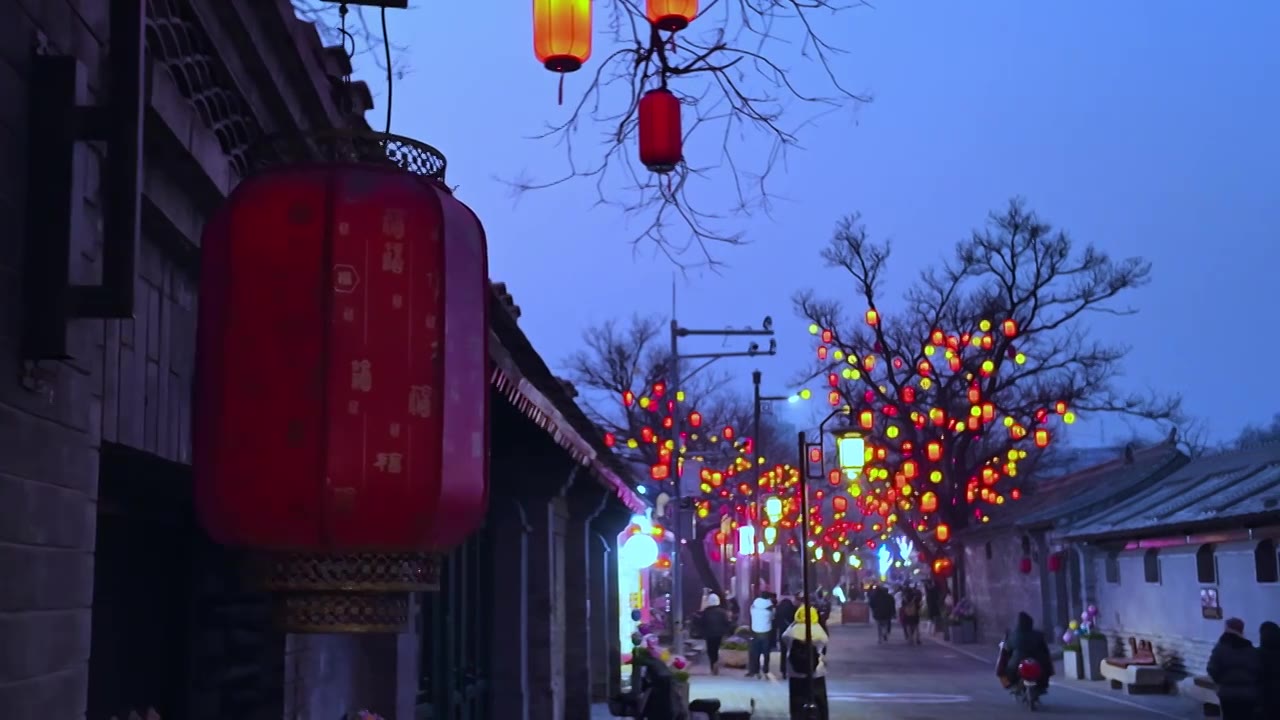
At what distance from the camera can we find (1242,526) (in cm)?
2020

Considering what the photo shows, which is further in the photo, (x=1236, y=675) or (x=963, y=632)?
(x=963, y=632)

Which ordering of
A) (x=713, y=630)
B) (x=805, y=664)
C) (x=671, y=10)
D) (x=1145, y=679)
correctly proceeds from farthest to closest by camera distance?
1. (x=713, y=630)
2. (x=1145, y=679)
3. (x=805, y=664)
4. (x=671, y=10)

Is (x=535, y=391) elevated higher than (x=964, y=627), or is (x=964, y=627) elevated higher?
(x=535, y=391)

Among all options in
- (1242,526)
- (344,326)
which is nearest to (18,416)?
(344,326)

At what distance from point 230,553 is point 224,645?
17.0 inches

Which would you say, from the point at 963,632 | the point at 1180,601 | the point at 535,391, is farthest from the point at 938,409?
the point at 535,391

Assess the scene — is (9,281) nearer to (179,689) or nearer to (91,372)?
(91,372)

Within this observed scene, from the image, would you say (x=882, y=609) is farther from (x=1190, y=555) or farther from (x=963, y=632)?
(x=1190, y=555)

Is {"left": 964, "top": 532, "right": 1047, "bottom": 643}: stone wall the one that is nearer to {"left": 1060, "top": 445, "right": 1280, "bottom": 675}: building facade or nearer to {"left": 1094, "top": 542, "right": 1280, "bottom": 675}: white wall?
{"left": 1060, "top": 445, "right": 1280, "bottom": 675}: building facade

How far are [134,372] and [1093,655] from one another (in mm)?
28860

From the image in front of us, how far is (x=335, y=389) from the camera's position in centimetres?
347

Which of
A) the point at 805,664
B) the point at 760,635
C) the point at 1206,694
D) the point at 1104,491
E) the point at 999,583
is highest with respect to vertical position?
the point at 1104,491

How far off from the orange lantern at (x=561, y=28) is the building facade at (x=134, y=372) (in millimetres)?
1107

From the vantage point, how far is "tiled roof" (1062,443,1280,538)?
20.8 m
